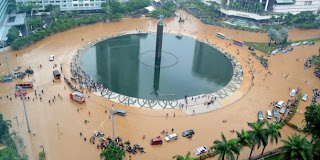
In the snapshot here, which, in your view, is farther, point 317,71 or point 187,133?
point 317,71

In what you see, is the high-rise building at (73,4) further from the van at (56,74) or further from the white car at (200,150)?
→ the white car at (200,150)

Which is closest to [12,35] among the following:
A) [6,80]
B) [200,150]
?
[6,80]

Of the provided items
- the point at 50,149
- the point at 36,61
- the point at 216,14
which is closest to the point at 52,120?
the point at 50,149

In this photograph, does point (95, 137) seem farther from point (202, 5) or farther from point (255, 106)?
point (202, 5)

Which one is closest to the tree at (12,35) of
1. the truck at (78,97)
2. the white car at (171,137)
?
the truck at (78,97)

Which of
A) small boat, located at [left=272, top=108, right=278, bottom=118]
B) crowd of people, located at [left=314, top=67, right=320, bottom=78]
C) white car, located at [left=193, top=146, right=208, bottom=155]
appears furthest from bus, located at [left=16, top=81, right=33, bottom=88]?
crowd of people, located at [left=314, top=67, right=320, bottom=78]

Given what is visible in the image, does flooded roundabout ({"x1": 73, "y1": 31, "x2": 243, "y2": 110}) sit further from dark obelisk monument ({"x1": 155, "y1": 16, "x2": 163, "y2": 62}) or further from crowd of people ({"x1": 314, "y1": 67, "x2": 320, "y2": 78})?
crowd of people ({"x1": 314, "y1": 67, "x2": 320, "y2": 78})

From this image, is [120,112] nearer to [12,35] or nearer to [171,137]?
[171,137]
